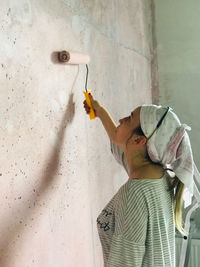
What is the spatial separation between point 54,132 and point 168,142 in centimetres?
43

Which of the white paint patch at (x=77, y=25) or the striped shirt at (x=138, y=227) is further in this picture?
the white paint patch at (x=77, y=25)

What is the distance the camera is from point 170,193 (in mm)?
1530

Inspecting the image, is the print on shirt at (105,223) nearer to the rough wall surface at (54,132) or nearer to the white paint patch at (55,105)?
the rough wall surface at (54,132)

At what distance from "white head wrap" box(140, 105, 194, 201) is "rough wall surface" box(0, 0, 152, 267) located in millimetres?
345

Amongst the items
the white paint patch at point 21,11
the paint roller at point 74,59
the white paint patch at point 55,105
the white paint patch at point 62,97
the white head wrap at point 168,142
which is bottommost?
the white head wrap at point 168,142

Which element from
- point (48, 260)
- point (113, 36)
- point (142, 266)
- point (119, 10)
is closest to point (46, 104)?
point (48, 260)

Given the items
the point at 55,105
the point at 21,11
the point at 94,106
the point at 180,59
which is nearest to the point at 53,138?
the point at 55,105

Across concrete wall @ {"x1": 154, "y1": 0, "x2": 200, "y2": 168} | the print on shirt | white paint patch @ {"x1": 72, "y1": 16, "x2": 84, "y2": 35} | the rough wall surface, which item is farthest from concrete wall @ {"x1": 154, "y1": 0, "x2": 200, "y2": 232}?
the print on shirt

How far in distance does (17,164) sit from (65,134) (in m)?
0.36

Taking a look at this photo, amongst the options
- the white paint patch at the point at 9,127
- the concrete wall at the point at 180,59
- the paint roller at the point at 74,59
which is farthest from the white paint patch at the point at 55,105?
the concrete wall at the point at 180,59

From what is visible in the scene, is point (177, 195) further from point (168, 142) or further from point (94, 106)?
point (94, 106)

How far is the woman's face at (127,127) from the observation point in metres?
1.50

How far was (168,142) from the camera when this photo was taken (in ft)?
4.72

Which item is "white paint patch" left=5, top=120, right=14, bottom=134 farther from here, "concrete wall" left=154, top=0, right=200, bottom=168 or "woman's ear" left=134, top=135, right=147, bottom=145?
"concrete wall" left=154, top=0, right=200, bottom=168
